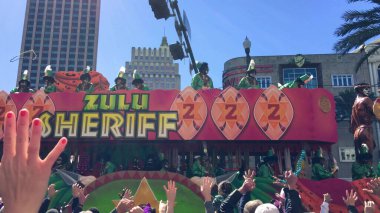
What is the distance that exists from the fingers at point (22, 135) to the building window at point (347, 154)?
33948 mm

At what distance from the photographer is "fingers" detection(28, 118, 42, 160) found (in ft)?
5.69

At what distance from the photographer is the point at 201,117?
1220 centimetres

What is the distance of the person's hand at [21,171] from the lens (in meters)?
1.76

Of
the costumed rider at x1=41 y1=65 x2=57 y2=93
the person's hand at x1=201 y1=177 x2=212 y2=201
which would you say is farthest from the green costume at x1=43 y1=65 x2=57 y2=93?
the person's hand at x1=201 y1=177 x2=212 y2=201

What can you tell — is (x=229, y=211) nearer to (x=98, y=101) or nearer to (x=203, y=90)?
(x=203, y=90)

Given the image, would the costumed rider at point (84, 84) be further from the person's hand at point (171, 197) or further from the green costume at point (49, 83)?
the person's hand at point (171, 197)

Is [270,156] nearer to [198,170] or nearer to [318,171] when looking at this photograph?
[318,171]

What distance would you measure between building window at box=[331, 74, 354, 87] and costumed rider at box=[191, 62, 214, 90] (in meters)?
25.6

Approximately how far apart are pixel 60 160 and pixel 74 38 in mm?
117678

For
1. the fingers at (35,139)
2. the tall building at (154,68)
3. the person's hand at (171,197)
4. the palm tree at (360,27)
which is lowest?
the person's hand at (171,197)

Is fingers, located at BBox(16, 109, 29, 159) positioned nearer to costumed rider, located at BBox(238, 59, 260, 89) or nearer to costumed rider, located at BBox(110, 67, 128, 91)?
costumed rider, located at BBox(238, 59, 260, 89)

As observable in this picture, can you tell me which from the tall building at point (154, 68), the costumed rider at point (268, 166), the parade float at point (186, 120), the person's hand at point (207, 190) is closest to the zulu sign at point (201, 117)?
the parade float at point (186, 120)

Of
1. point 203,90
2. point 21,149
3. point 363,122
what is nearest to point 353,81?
point 363,122

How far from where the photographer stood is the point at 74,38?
121312 mm
